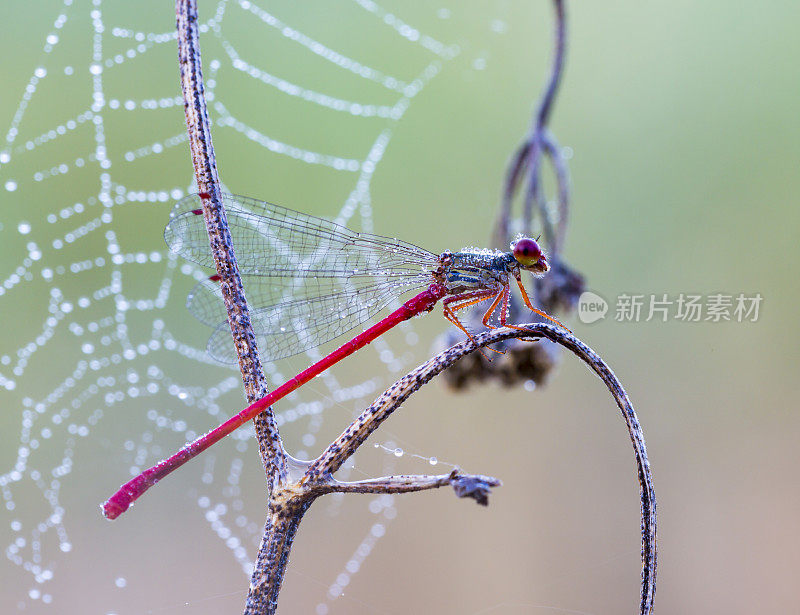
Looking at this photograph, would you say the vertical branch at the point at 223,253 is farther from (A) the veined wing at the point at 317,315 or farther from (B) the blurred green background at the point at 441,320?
(B) the blurred green background at the point at 441,320

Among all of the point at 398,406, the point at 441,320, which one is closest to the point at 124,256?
the point at 441,320

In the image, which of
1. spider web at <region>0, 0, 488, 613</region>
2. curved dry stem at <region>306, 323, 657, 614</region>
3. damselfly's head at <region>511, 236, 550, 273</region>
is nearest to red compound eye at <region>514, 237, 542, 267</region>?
damselfly's head at <region>511, 236, 550, 273</region>

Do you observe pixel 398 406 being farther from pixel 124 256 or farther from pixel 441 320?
pixel 441 320

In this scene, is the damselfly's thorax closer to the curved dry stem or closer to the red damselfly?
the red damselfly

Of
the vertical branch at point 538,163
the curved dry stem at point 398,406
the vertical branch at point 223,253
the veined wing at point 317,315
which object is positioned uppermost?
the vertical branch at point 538,163

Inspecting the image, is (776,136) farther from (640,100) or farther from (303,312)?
(303,312)

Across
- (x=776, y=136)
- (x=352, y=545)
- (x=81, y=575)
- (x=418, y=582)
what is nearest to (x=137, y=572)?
(x=81, y=575)

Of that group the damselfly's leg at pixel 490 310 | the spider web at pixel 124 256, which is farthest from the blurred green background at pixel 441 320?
the damselfly's leg at pixel 490 310
